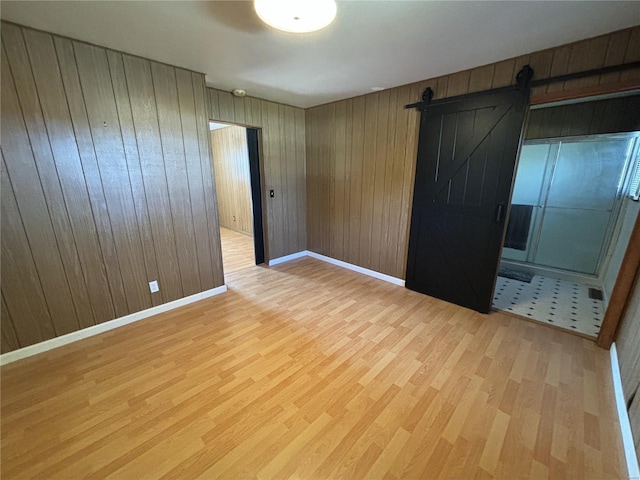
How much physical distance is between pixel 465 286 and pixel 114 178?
144 inches

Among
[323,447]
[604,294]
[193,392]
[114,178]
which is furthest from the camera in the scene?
[604,294]

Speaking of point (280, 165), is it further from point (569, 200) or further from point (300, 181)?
point (569, 200)

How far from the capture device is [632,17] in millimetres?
1611

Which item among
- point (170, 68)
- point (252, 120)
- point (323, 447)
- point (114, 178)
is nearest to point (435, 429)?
point (323, 447)

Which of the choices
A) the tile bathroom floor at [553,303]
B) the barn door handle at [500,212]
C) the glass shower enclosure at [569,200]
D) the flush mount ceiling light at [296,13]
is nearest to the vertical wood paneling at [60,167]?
the flush mount ceiling light at [296,13]

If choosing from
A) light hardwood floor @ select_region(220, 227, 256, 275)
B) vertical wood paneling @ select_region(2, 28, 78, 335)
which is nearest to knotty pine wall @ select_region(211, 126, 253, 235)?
light hardwood floor @ select_region(220, 227, 256, 275)

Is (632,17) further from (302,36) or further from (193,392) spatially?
(193,392)

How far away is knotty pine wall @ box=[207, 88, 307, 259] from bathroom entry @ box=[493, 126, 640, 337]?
10.1 feet

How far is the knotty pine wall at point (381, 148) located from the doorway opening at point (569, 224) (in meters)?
1.57

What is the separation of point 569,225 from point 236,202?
6.31 meters

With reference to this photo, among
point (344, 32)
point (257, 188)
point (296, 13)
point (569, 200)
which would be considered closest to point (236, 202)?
point (257, 188)

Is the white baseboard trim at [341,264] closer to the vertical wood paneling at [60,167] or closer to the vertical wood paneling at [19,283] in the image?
the vertical wood paneling at [60,167]

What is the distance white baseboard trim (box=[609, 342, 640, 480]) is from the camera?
123 centimetres

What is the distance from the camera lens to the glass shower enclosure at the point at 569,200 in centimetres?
334
